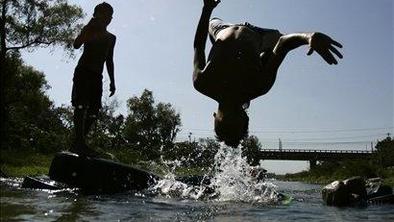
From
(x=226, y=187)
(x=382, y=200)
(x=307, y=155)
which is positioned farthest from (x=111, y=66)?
(x=307, y=155)

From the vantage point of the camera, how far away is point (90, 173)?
6.75 m

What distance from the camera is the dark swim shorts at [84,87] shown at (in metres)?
7.10

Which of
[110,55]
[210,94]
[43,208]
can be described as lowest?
[43,208]

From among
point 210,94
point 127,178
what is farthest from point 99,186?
point 210,94

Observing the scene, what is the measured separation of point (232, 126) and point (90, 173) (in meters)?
2.79

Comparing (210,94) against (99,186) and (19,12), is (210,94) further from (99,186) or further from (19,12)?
(19,12)

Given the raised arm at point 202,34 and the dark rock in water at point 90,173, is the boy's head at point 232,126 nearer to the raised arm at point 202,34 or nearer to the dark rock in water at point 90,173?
the raised arm at point 202,34

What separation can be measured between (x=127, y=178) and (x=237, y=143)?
2809 mm

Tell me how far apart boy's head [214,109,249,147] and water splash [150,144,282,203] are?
1.10m

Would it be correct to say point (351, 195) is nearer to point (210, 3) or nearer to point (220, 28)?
point (220, 28)

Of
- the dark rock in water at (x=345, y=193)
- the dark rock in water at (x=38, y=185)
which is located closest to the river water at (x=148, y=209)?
the dark rock in water at (x=38, y=185)

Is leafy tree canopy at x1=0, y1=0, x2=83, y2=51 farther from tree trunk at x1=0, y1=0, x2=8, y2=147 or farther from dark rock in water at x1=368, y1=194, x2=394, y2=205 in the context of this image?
dark rock in water at x1=368, y1=194, x2=394, y2=205

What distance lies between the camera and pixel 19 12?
86.3ft

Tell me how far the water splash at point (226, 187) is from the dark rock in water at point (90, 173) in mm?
524
